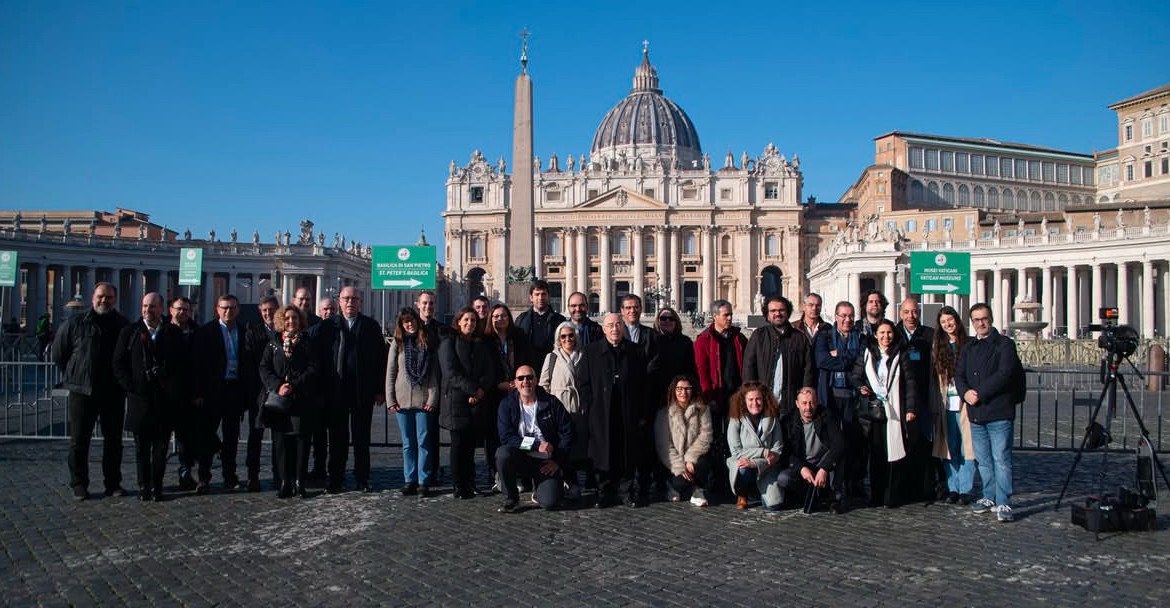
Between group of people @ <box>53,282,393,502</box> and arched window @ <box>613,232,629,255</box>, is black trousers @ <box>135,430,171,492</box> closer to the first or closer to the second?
group of people @ <box>53,282,393,502</box>

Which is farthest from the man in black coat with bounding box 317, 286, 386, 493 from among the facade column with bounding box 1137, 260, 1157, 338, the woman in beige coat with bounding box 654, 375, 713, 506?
the facade column with bounding box 1137, 260, 1157, 338

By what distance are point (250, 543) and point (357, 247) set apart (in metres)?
72.0

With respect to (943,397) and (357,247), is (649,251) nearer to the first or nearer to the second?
(357,247)

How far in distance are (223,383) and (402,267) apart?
648 inches

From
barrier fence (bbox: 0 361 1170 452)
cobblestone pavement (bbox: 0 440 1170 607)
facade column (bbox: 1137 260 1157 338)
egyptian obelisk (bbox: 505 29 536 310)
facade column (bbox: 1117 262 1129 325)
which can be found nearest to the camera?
cobblestone pavement (bbox: 0 440 1170 607)

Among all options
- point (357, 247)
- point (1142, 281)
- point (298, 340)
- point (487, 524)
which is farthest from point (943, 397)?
point (357, 247)

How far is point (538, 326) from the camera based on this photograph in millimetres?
9070

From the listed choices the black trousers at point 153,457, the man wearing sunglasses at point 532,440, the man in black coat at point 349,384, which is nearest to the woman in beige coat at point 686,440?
the man wearing sunglasses at point 532,440

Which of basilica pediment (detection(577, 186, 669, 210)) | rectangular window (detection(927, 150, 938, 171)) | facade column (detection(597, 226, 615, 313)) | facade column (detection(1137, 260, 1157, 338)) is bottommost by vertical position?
facade column (detection(1137, 260, 1157, 338))

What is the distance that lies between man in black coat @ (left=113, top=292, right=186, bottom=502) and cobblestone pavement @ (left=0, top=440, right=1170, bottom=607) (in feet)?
1.23

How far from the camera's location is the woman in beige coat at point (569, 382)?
8000 mm

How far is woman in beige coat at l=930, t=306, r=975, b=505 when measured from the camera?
7.93 meters

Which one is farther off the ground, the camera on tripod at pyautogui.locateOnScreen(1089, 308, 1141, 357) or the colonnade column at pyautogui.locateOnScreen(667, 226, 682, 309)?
the colonnade column at pyautogui.locateOnScreen(667, 226, 682, 309)

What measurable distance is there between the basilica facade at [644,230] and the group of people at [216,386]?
68092 millimetres
